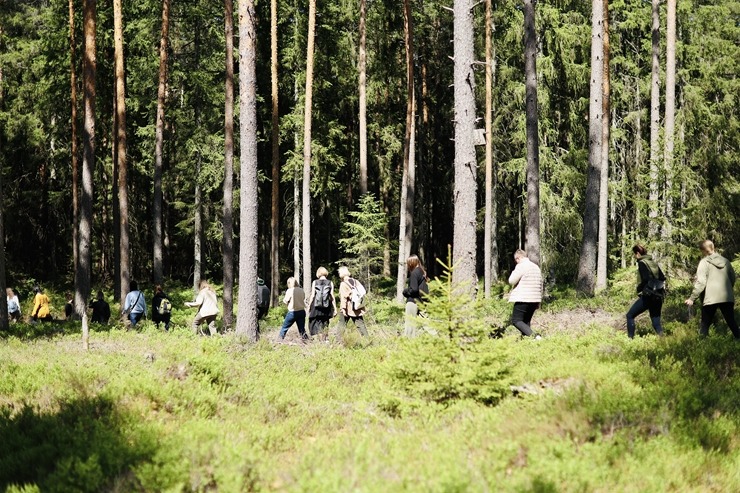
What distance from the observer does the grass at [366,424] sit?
5.24 meters

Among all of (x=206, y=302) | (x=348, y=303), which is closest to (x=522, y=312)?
(x=348, y=303)

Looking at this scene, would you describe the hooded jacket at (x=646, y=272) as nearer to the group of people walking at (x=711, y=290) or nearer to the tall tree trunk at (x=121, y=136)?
the group of people walking at (x=711, y=290)

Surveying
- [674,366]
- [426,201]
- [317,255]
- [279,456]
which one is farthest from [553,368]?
[317,255]

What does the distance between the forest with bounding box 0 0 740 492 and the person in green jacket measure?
0.37 metres

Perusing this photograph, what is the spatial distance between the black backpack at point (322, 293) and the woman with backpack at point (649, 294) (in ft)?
21.2

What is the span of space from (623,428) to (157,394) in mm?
5175

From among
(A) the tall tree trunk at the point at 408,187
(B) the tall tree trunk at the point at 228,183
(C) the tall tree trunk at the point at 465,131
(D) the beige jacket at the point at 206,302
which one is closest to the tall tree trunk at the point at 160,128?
(B) the tall tree trunk at the point at 228,183

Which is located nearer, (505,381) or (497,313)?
(505,381)

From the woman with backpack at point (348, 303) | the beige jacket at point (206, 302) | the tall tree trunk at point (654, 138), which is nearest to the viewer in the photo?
the woman with backpack at point (348, 303)

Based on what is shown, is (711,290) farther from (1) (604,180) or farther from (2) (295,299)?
(1) (604,180)

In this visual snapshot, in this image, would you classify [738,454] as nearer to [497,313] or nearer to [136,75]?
[497,313]

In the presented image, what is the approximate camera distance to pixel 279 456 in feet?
19.8

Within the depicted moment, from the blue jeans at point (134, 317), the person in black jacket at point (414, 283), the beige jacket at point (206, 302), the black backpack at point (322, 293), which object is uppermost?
the person in black jacket at point (414, 283)

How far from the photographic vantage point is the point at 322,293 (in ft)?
48.3
